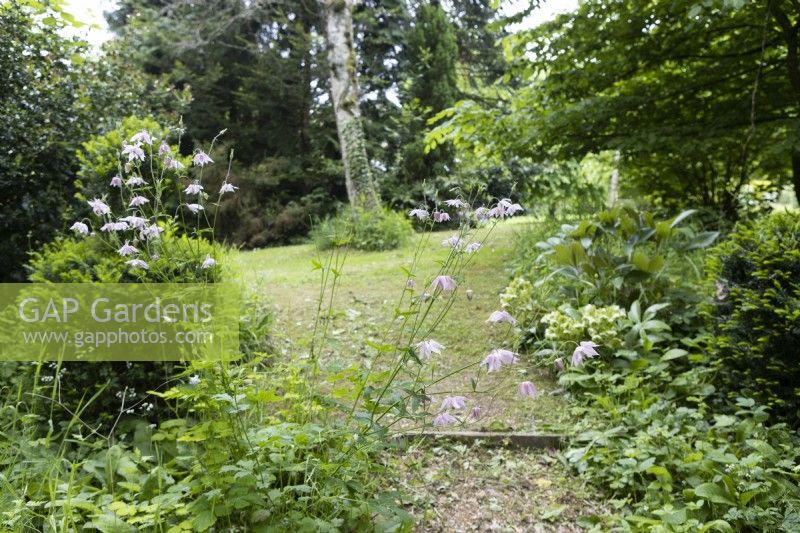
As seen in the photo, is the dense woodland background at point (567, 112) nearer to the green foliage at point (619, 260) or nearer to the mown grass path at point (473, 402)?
the green foliage at point (619, 260)

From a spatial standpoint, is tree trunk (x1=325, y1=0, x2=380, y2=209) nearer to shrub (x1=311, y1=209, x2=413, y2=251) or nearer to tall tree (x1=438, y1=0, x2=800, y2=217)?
shrub (x1=311, y1=209, x2=413, y2=251)

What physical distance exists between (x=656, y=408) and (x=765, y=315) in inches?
26.8

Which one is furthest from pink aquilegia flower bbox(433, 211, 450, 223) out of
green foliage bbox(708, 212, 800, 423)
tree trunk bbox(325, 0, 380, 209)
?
tree trunk bbox(325, 0, 380, 209)

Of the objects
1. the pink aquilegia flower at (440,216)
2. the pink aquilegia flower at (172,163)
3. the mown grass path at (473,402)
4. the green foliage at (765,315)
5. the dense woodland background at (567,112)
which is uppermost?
the dense woodland background at (567,112)

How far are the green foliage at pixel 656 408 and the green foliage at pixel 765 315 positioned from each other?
0.06m

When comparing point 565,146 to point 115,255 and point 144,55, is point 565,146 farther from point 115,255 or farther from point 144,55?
point 144,55

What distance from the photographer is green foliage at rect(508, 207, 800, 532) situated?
6.23 feet

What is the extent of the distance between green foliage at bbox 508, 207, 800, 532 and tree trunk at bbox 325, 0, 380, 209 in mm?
4677

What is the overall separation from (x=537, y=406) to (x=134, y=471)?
203 centimetres

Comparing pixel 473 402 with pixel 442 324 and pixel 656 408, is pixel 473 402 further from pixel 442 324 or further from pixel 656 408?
pixel 442 324

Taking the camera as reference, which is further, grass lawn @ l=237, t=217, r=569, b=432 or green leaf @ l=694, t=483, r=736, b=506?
grass lawn @ l=237, t=217, r=569, b=432

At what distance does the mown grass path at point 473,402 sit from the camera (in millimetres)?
2092

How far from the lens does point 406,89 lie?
11.2 meters

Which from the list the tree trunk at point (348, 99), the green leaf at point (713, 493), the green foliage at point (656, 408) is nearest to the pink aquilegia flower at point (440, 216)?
the green foliage at point (656, 408)
